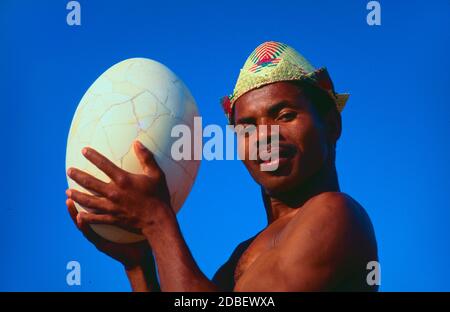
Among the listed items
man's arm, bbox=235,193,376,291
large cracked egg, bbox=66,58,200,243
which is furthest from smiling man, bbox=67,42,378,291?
large cracked egg, bbox=66,58,200,243

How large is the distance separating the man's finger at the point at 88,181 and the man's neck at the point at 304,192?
1.33 meters

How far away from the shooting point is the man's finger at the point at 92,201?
14.2ft

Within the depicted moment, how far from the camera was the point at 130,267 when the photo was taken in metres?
5.23

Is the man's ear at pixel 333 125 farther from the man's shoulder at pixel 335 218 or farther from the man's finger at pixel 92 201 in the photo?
the man's finger at pixel 92 201

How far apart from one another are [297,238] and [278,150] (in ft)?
2.55

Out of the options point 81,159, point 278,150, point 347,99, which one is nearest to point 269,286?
point 278,150

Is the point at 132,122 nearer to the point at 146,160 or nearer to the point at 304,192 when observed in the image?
the point at 146,160

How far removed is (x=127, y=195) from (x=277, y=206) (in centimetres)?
129

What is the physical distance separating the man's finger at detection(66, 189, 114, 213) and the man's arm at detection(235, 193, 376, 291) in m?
1.06

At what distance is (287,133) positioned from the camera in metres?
4.53

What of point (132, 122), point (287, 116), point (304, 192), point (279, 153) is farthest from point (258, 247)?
point (132, 122)

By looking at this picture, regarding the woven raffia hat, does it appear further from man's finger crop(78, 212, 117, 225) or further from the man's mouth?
man's finger crop(78, 212, 117, 225)

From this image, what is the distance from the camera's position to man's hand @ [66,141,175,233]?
13.9ft
